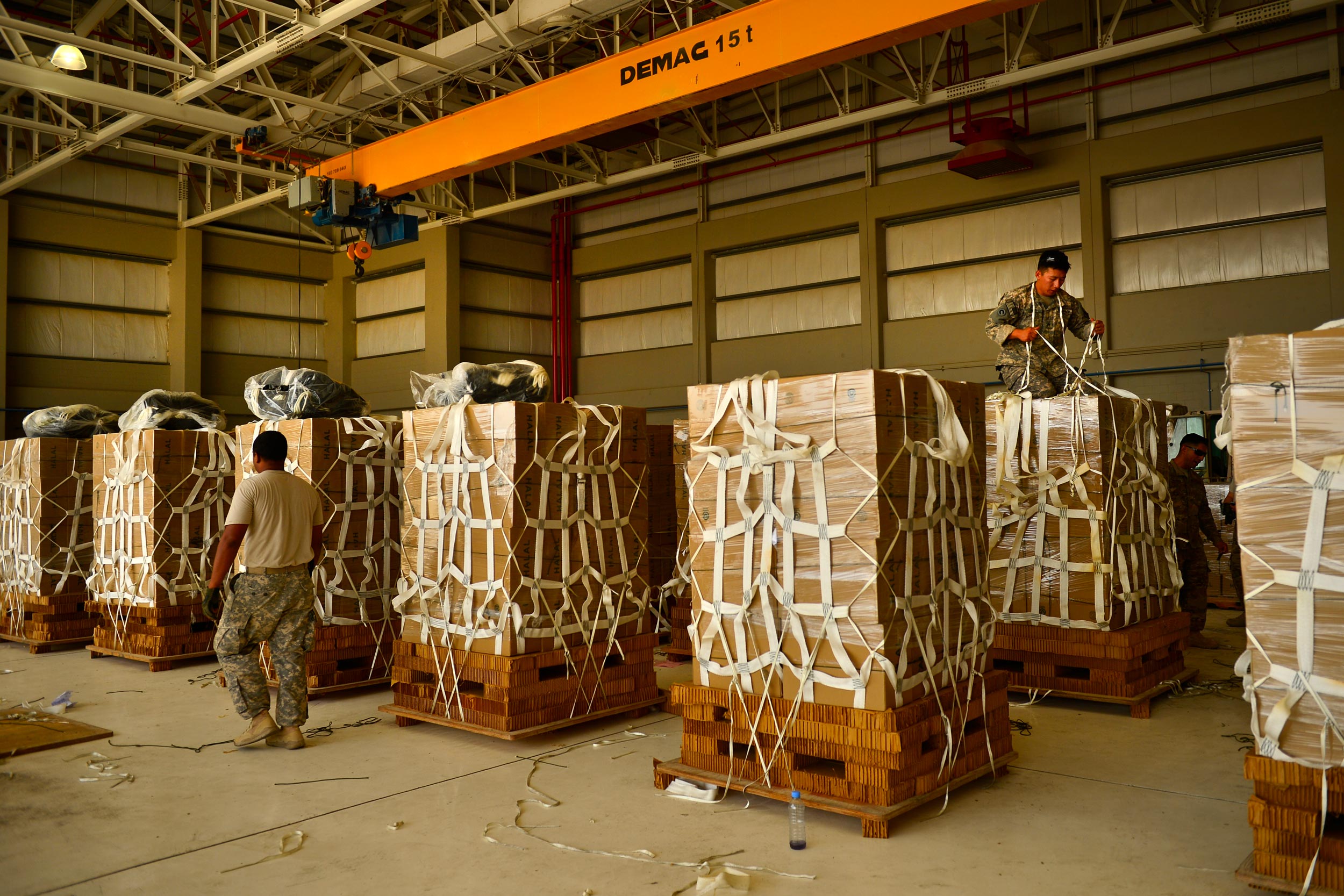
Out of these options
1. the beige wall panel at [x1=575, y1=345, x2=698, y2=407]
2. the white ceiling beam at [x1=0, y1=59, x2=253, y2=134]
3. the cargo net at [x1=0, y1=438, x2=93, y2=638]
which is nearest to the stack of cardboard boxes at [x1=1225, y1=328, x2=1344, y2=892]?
the cargo net at [x1=0, y1=438, x2=93, y2=638]

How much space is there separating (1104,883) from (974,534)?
5.41 ft

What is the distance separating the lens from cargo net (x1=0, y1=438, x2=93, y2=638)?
30.1 ft

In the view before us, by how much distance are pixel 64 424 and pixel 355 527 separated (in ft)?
15.4

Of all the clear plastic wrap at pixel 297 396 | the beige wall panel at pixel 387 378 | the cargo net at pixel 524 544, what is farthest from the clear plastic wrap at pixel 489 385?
the beige wall panel at pixel 387 378

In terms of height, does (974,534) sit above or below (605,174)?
below

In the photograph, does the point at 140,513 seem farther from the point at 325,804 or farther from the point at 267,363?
the point at 267,363

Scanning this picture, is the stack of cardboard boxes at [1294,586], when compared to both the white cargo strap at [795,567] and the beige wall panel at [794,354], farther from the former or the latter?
the beige wall panel at [794,354]

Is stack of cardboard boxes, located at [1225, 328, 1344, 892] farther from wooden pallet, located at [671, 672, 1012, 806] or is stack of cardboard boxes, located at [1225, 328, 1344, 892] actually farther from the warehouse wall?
the warehouse wall

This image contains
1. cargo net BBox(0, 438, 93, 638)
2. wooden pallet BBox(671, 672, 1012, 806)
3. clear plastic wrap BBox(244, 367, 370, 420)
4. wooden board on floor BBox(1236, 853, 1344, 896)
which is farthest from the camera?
cargo net BBox(0, 438, 93, 638)

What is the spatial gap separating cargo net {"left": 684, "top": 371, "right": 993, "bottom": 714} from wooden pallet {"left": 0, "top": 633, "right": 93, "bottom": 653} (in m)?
7.40

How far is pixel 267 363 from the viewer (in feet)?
61.1

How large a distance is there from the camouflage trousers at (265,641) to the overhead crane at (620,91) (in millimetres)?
5551

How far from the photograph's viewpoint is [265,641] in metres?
5.46

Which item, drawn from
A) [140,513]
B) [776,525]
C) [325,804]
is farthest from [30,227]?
[776,525]
